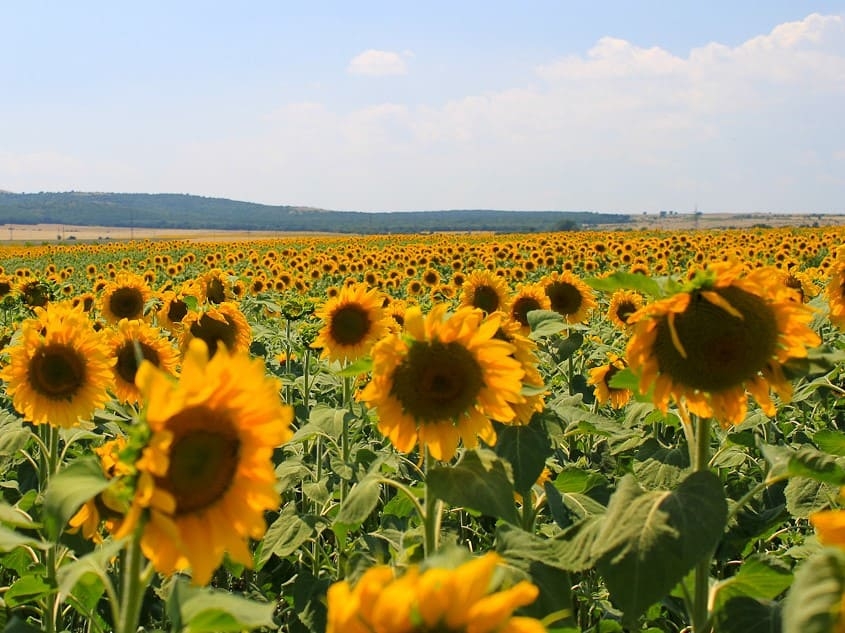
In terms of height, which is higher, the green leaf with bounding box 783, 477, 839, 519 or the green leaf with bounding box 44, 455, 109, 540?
the green leaf with bounding box 44, 455, 109, 540

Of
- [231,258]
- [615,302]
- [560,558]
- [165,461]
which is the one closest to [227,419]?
[165,461]

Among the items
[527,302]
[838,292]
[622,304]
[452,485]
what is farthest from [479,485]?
[622,304]

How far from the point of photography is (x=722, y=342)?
2.19 m

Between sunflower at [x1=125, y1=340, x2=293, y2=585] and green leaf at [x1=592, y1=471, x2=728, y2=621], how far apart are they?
0.81 meters

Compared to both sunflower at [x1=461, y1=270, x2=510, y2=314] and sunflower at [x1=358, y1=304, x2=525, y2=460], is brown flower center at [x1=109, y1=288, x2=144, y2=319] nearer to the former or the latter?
sunflower at [x1=461, y1=270, x2=510, y2=314]

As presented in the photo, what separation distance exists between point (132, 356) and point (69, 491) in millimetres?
3173

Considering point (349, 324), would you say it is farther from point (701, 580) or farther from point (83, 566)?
point (83, 566)

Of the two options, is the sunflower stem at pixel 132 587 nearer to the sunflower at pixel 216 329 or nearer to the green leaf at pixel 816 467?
the green leaf at pixel 816 467

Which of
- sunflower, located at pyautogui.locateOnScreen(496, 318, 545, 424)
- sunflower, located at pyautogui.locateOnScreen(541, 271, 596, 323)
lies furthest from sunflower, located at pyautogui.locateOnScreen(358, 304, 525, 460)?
sunflower, located at pyautogui.locateOnScreen(541, 271, 596, 323)

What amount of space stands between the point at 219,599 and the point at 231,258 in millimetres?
27084

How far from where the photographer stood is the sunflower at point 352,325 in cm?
529

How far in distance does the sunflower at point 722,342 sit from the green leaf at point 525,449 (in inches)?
20.3

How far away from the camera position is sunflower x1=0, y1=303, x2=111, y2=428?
3766mm

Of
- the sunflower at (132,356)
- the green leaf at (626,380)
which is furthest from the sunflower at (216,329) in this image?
the green leaf at (626,380)
